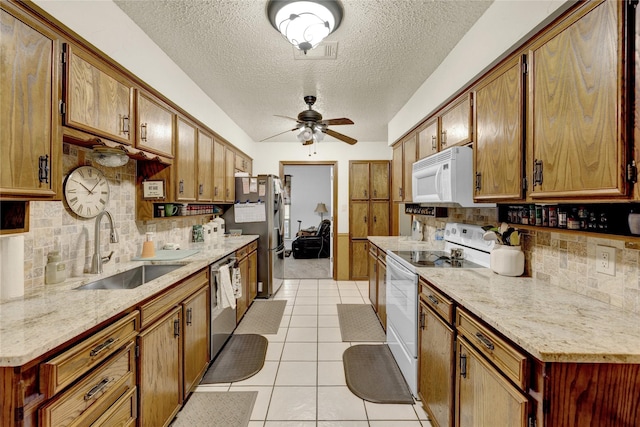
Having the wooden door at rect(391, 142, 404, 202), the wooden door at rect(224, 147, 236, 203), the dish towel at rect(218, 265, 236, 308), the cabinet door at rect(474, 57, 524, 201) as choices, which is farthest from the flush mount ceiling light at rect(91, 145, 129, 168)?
the wooden door at rect(391, 142, 404, 202)

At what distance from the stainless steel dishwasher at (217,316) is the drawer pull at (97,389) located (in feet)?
3.92

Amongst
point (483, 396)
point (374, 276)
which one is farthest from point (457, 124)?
point (374, 276)

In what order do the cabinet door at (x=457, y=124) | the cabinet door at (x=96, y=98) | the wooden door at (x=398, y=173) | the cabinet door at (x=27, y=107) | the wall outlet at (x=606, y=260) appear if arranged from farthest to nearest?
the wooden door at (x=398, y=173) < the cabinet door at (x=457, y=124) < the cabinet door at (x=96, y=98) < the wall outlet at (x=606, y=260) < the cabinet door at (x=27, y=107)

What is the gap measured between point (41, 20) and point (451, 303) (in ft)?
7.68

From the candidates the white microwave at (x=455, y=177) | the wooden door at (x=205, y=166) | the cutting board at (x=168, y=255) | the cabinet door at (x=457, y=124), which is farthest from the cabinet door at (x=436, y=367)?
the wooden door at (x=205, y=166)

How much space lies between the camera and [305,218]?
30.5 ft

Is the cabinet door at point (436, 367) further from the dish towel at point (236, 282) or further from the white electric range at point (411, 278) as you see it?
the dish towel at point (236, 282)

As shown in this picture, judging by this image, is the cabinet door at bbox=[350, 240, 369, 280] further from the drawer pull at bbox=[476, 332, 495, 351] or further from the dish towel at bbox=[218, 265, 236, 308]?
the drawer pull at bbox=[476, 332, 495, 351]

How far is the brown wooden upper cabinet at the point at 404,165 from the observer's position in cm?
317

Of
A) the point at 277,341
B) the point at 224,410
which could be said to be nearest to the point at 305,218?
the point at 277,341

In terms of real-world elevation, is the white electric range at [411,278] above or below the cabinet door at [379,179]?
below

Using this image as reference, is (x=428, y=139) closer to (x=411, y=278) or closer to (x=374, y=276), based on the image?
(x=411, y=278)

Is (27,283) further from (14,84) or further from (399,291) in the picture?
(399,291)

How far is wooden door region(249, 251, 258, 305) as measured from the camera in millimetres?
3740
